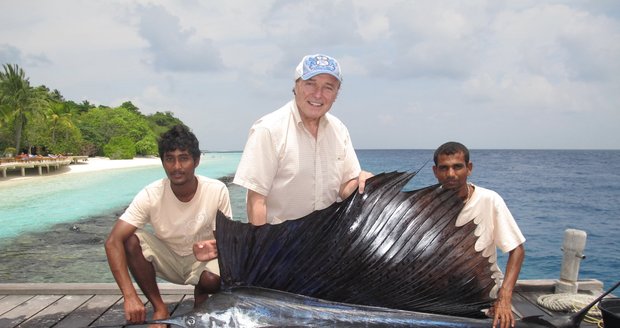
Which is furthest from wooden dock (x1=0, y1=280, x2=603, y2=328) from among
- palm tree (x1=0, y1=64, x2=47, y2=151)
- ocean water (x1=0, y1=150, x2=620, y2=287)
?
palm tree (x1=0, y1=64, x2=47, y2=151)

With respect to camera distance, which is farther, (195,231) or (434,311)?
(195,231)

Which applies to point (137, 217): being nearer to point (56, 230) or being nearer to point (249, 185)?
point (249, 185)

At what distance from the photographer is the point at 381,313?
162 cm

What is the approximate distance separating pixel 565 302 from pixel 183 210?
256 centimetres

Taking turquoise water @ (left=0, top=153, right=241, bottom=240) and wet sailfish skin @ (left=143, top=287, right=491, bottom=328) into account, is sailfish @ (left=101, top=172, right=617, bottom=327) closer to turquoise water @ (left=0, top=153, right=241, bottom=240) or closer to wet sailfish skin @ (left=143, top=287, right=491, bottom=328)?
wet sailfish skin @ (left=143, top=287, right=491, bottom=328)

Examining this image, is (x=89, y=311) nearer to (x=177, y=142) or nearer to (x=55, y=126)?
(x=177, y=142)

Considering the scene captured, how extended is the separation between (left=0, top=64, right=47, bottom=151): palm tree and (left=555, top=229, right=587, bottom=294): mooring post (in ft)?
124

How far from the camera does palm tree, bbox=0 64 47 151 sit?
33781mm

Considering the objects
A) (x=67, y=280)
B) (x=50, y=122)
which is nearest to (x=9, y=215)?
(x=67, y=280)

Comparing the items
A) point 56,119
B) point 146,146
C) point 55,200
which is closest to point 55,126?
point 56,119

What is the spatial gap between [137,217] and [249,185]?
0.80m

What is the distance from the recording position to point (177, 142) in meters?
2.56

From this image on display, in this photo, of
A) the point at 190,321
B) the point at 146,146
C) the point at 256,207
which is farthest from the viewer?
the point at 146,146

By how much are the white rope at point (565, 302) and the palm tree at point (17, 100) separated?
3780cm
